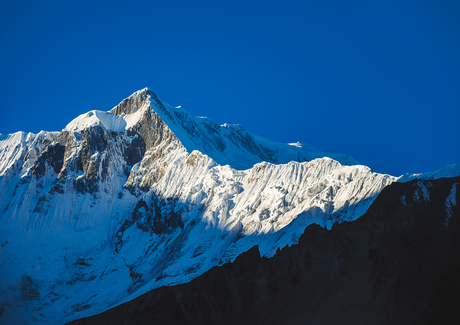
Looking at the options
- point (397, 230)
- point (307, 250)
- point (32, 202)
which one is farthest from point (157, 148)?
point (397, 230)

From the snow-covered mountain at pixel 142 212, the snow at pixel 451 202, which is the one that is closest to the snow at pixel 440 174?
the snow-covered mountain at pixel 142 212

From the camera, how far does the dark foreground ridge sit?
281ft

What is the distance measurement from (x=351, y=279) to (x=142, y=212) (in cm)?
9190

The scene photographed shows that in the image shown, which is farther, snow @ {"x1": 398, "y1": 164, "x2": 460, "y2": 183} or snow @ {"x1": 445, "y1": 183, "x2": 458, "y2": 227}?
snow @ {"x1": 398, "y1": 164, "x2": 460, "y2": 183}

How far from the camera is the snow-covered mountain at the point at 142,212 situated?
127 metres

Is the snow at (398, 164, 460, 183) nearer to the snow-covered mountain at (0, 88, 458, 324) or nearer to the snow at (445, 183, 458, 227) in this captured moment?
the snow-covered mountain at (0, 88, 458, 324)

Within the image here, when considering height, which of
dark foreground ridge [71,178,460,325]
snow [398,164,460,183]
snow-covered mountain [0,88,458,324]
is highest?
snow-covered mountain [0,88,458,324]

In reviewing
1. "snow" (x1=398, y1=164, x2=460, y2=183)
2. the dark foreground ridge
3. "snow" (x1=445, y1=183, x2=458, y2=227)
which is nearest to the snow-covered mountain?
"snow" (x1=398, y1=164, x2=460, y2=183)

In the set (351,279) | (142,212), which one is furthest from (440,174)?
(142,212)

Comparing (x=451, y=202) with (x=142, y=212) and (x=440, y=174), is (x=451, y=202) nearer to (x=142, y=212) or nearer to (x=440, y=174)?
(x=440, y=174)

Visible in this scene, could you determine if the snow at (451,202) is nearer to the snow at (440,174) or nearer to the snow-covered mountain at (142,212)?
the snow at (440,174)

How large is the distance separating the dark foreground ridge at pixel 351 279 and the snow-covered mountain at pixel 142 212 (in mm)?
9183

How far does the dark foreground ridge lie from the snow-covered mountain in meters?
9.18

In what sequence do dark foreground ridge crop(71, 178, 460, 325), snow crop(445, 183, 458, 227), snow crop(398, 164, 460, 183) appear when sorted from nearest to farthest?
dark foreground ridge crop(71, 178, 460, 325)
snow crop(445, 183, 458, 227)
snow crop(398, 164, 460, 183)
